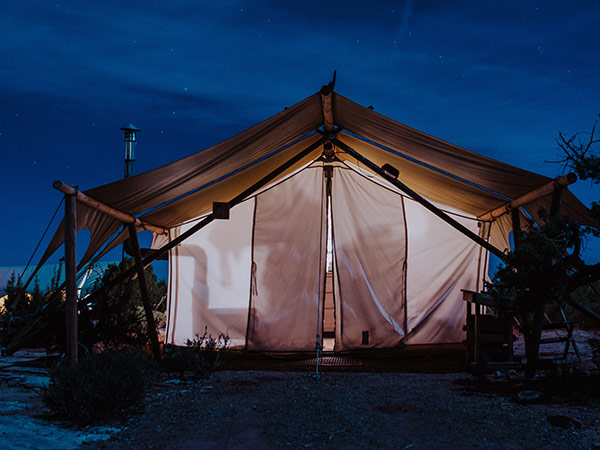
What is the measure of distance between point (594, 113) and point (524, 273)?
1504mm

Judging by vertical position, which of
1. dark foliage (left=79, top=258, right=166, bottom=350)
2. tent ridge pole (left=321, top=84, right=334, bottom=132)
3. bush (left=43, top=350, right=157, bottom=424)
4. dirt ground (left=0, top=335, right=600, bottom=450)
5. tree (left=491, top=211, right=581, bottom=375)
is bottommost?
dirt ground (left=0, top=335, right=600, bottom=450)

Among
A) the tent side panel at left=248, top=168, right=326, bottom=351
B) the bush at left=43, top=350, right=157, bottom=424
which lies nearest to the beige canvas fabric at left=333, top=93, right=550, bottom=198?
the tent side panel at left=248, top=168, right=326, bottom=351

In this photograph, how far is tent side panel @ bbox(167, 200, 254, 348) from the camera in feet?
25.7

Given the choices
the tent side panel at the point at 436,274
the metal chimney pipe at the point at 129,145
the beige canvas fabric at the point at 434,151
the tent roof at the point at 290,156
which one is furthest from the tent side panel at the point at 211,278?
the beige canvas fabric at the point at 434,151

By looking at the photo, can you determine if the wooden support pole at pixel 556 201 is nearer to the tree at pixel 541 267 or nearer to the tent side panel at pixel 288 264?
the tree at pixel 541 267

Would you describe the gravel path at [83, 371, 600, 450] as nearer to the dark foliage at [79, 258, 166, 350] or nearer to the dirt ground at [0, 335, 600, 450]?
the dirt ground at [0, 335, 600, 450]

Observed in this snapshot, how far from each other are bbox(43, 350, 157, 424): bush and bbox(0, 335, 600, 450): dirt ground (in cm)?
11

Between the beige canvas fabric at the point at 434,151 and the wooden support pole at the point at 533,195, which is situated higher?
the beige canvas fabric at the point at 434,151

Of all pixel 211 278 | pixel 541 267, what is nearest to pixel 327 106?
pixel 541 267

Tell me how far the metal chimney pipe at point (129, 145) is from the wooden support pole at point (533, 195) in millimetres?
5700

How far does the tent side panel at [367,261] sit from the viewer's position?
7629mm

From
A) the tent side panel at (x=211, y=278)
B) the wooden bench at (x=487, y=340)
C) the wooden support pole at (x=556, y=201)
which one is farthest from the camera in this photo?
the tent side panel at (x=211, y=278)

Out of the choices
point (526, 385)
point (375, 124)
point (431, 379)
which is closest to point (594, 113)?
point (375, 124)

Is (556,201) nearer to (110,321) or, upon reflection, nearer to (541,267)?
(541,267)
